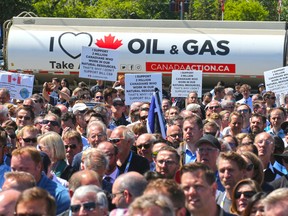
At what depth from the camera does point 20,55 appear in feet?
99.8

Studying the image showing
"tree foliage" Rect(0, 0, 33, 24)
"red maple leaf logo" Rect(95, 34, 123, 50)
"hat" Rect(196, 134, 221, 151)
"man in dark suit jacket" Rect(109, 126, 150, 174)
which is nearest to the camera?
"hat" Rect(196, 134, 221, 151)

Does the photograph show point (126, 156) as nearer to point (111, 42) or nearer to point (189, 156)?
point (189, 156)

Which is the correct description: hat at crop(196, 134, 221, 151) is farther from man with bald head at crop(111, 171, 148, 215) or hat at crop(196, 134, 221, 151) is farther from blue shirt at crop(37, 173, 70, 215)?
man with bald head at crop(111, 171, 148, 215)

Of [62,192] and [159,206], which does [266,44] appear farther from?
[159,206]

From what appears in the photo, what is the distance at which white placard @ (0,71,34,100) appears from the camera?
1905 centimetres

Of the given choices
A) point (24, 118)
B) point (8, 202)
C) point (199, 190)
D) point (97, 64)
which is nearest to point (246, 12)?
point (97, 64)

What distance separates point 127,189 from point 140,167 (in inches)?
125

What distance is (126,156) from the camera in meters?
10.6

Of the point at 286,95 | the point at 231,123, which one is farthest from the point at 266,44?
the point at 231,123

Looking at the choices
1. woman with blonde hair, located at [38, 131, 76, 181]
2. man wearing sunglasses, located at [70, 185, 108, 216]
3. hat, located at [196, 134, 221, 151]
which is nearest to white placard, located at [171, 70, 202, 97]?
woman with blonde hair, located at [38, 131, 76, 181]

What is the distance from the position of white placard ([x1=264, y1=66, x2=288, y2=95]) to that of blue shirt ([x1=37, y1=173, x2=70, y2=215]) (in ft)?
36.5

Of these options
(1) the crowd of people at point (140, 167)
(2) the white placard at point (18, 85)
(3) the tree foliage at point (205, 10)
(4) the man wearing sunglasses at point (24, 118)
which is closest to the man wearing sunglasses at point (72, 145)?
(1) the crowd of people at point (140, 167)

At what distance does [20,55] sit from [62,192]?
886 inches

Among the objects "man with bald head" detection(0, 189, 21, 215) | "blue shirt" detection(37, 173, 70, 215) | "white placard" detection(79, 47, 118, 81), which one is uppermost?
"white placard" detection(79, 47, 118, 81)
